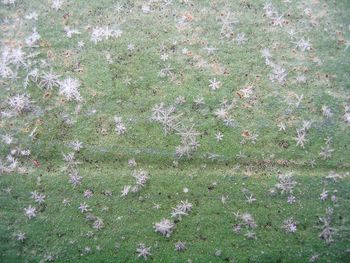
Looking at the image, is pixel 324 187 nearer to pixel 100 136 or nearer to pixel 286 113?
pixel 286 113

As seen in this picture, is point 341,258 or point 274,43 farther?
point 274,43

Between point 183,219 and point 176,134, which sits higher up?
point 176,134

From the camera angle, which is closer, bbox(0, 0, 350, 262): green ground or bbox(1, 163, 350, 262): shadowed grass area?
bbox(1, 163, 350, 262): shadowed grass area

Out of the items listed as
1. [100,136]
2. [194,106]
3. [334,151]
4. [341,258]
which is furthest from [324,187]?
[100,136]

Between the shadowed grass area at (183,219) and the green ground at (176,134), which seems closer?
the shadowed grass area at (183,219)

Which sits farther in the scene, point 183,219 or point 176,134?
point 176,134

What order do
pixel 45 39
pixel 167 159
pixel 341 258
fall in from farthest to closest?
pixel 45 39, pixel 167 159, pixel 341 258

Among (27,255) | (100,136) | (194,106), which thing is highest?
(194,106)

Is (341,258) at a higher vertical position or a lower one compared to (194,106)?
lower
